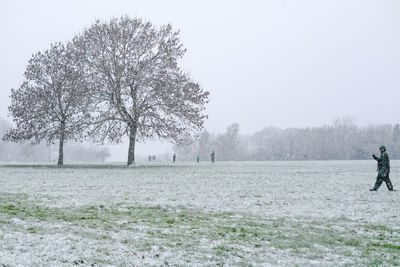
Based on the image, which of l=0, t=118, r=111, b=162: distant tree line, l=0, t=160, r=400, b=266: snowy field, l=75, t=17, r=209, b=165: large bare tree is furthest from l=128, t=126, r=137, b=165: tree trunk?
l=0, t=118, r=111, b=162: distant tree line

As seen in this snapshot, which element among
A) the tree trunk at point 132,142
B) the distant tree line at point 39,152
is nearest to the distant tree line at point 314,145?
the distant tree line at point 39,152

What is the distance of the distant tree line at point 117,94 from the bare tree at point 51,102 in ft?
0.33

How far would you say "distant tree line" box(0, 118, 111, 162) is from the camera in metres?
117

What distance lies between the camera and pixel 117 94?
38562 millimetres

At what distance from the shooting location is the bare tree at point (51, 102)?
39250 mm

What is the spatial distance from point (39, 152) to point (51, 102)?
305 feet

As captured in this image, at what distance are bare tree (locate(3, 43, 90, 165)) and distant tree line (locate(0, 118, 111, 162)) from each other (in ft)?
157

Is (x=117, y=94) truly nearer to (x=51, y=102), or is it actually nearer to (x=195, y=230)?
(x=51, y=102)

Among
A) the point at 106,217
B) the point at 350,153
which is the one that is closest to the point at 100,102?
the point at 106,217

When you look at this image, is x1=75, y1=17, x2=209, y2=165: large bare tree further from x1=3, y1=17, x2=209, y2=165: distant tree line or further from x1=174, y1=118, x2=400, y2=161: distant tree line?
x1=174, y1=118, x2=400, y2=161: distant tree line

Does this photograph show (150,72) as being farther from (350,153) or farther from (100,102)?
(350,153)

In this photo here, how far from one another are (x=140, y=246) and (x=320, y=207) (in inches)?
317

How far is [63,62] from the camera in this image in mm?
43219

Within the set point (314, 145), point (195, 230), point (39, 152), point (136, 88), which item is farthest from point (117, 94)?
point (314, 145)
